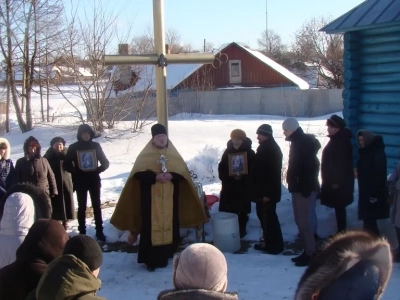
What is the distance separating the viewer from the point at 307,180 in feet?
20.1

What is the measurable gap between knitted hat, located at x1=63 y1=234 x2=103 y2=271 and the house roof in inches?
233

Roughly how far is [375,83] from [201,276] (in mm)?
6655

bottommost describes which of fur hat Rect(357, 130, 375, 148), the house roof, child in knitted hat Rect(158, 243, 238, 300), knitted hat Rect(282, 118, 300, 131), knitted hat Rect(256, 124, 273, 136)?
child in knitted hat Rect(158, 243, 238, 300)

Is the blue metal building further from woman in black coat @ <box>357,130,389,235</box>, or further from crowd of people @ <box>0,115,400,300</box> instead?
woman in black coat @ <box>357,130,389,235</box>

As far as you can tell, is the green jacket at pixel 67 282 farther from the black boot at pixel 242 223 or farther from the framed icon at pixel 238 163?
the black boot at pixel 242 223

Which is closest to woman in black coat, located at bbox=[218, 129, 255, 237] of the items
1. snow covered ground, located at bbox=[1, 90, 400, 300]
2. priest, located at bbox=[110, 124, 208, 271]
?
snow covered ground, located at bbox=[1, 90, 400, 300]

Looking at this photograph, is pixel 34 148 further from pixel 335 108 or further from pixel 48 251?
pixel 335 108

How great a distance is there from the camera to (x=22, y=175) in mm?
7031

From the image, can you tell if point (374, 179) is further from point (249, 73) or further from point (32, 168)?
point (249, 73)

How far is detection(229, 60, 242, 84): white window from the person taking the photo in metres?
35.7

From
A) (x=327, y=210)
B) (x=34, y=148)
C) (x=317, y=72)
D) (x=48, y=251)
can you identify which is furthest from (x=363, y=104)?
(x=317, y=72)

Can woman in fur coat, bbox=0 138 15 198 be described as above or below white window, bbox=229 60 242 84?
below

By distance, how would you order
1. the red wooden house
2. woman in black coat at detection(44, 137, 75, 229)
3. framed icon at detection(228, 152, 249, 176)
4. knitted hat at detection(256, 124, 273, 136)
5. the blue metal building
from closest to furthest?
knitted hat at detection(256, 124, 273, 136) → framed icon at detection(228, 152, 249, 176) → woman in black coat at detection(44, 137, 75, 229) → the blue metal building → the red wooden house

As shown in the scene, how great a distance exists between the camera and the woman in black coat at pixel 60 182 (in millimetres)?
7727
